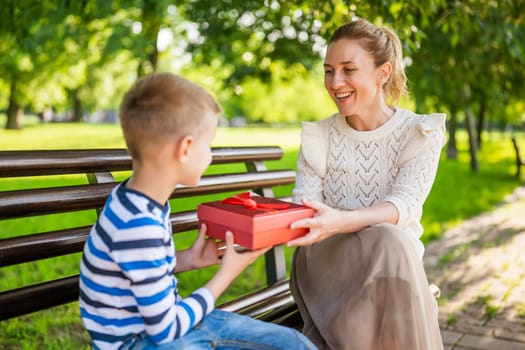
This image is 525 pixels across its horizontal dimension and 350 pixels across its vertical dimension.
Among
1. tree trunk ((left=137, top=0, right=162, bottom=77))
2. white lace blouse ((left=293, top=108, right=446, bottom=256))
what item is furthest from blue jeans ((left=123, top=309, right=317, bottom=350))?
tree trunk ((left=137, top=0, right=162, bottom=77))

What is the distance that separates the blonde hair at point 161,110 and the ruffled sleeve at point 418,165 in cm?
106

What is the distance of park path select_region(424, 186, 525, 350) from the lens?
13.0 ft

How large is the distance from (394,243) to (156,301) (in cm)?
105

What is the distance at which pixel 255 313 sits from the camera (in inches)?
106

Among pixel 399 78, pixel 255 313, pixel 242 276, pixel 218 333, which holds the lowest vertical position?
pixel 242 276

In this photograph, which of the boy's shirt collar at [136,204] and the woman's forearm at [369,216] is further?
the woman's forearm at [369,216]

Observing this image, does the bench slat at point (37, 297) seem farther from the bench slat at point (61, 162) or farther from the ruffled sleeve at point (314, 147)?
the ruffled sleeve at point (314, 147)

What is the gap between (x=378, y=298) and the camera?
2326mm

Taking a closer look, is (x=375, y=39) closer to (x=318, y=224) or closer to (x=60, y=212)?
(x=318, y=224)

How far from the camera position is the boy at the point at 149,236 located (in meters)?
1.68

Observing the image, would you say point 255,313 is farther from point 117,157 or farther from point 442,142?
point 442,142

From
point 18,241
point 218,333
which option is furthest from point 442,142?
point 18,241

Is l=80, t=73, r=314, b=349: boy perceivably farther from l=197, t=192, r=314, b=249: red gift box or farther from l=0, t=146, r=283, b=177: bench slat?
l=0, t=146, r=283, b=177: bench slat

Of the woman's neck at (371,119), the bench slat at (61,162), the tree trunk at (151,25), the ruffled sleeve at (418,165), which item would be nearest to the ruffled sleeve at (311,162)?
the woman's neck at (371,119)
